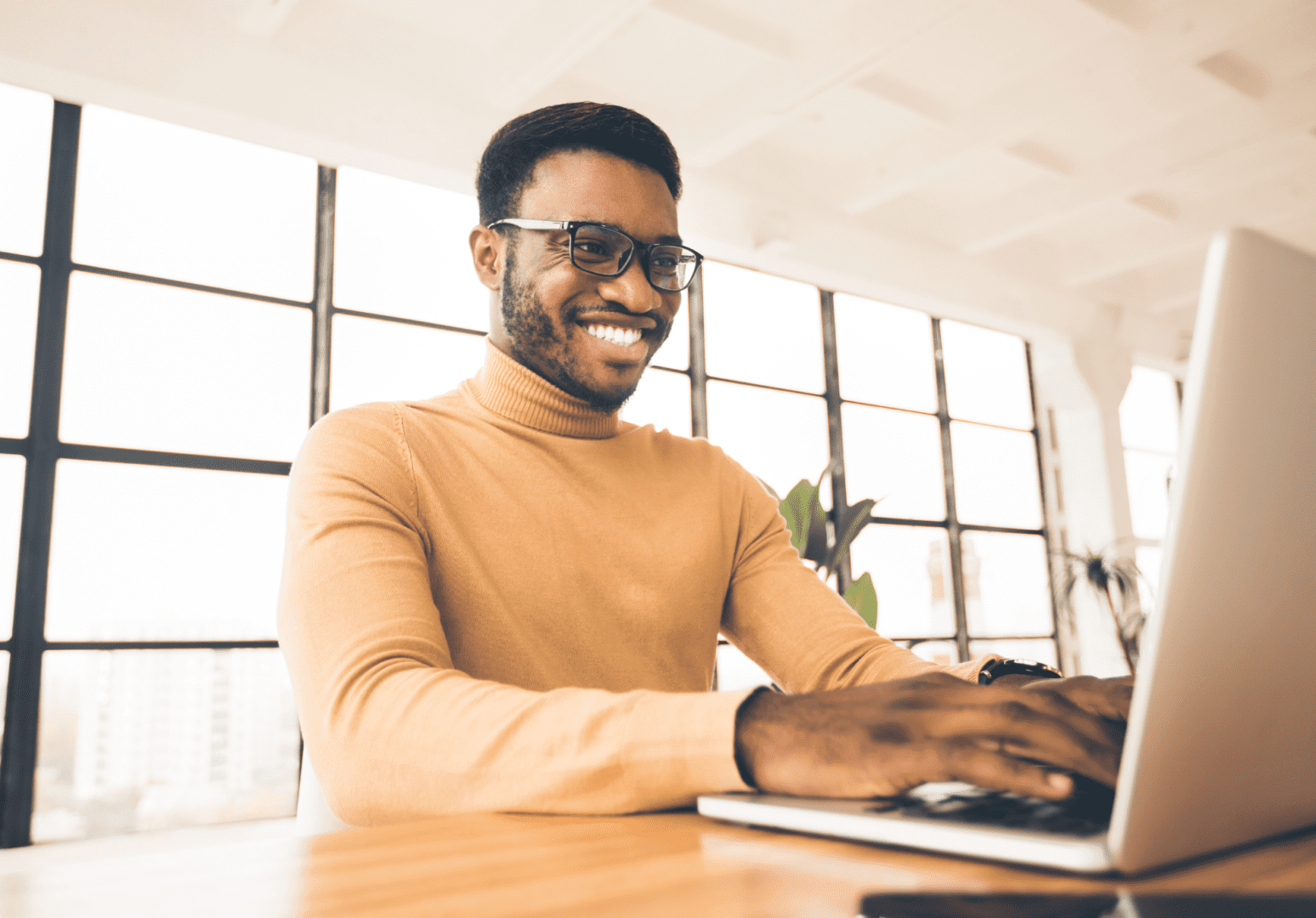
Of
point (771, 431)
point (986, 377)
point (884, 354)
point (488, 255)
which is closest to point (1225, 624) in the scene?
point (488, 255)

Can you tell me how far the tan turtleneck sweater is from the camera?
606 mm

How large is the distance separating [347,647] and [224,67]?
344 cm

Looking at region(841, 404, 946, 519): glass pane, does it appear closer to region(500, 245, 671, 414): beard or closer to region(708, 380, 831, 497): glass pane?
region(708, 380, 831, 497): glass pane

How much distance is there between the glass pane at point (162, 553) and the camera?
3168mm

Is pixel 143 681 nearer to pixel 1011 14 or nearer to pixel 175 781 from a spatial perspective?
pixel 175 781

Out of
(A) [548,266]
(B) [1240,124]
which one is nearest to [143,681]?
(A) [548,266]

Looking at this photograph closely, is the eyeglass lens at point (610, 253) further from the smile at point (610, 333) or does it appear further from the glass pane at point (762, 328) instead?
the glass pane at point (762, 328)

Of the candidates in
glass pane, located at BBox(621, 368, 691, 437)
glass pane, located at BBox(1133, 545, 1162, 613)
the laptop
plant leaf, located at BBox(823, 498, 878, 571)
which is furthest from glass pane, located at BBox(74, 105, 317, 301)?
glass pane, located at BBox(1133, 545, 1162, 613)

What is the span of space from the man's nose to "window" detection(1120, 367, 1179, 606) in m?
6.86

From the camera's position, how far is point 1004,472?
6547 mm

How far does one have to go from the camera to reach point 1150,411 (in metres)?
8.07

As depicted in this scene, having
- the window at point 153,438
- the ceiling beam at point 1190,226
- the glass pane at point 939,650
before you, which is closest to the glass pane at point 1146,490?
the ceiling beam at point 1190,226

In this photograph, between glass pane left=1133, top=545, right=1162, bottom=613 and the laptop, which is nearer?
the laptop

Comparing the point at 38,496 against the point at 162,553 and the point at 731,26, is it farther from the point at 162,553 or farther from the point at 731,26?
the point at 731,26
